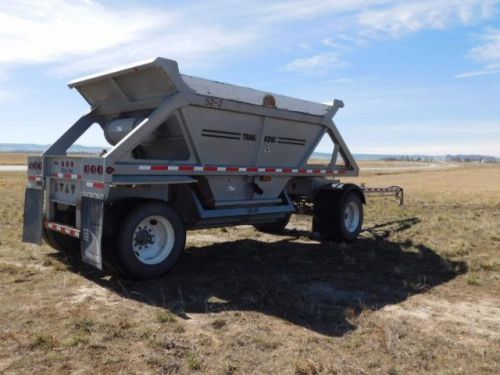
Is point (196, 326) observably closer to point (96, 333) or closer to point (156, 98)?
point (96, 333)

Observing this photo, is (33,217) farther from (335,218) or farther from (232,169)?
(335,218)

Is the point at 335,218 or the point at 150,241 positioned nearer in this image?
the point at 150,241

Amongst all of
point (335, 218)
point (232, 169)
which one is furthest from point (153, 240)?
point (335, 218)

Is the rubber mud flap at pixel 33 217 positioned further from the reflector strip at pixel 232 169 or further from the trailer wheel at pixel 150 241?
the reflector strip at pixel 232 169

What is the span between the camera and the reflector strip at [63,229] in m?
6.55

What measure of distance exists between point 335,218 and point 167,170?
4.03 meters

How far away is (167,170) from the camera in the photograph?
276 inches

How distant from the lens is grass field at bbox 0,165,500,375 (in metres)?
4.07

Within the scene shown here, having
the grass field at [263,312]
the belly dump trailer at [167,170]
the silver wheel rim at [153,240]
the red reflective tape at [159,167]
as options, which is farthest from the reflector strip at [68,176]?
the grass field at [263,312]

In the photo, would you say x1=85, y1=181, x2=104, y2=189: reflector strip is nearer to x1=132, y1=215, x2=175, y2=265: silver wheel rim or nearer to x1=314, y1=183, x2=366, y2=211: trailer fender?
x1=132, y1=215, x2=175, y2=265: silver wheel rim

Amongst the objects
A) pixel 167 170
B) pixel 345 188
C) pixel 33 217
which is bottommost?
pixel 33 217

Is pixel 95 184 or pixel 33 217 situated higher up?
pixel 95 184

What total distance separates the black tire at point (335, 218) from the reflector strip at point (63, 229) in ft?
16.3

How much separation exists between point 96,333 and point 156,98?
3.77m
